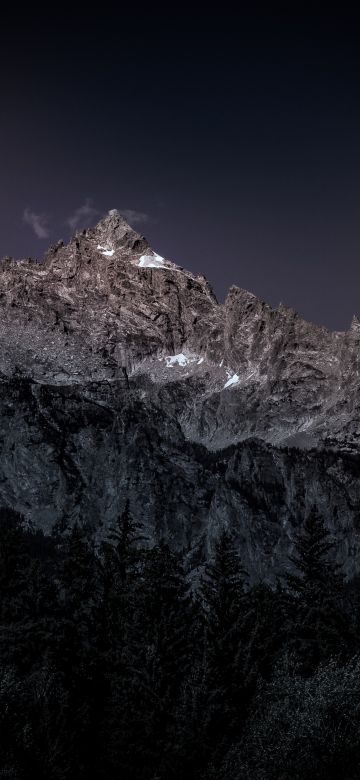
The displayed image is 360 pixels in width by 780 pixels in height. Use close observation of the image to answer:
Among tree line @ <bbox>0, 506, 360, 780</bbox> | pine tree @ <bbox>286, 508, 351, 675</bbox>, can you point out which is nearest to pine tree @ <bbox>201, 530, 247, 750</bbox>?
tree line @ <bbox>0, 506, 360, 780</bbox>

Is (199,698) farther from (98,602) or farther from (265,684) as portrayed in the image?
(98,602)

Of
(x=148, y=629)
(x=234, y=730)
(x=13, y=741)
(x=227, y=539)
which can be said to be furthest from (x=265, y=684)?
(x=227, y=539)

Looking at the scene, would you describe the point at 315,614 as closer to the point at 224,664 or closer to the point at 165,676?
the point at 224,664

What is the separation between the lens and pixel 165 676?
3478 cm

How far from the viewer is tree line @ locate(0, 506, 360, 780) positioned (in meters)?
29.6

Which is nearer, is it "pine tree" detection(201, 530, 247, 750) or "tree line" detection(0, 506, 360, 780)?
"tree line" detection(0, 506, 360, 780)

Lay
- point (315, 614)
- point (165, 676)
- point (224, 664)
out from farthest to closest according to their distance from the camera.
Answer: point (315, 614), point (224, 664), point (165, 676)

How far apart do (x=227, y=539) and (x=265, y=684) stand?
58.2 ft

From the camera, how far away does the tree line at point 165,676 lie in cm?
2958

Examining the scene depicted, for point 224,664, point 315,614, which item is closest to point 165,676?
point 224,664

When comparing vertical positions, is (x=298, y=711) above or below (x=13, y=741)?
above

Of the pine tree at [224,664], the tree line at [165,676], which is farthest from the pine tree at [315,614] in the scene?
the pine tree at [224,664]

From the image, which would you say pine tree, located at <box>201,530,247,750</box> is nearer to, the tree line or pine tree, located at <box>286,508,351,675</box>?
the tree line

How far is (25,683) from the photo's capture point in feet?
116
